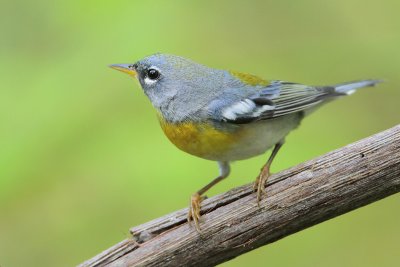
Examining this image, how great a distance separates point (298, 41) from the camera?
5746mm

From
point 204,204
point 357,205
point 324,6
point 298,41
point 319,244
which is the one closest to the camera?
Answer: point 357,205

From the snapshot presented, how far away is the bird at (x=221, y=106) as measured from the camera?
425 centimetres

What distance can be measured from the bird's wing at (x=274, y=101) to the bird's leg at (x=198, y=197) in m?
0.45

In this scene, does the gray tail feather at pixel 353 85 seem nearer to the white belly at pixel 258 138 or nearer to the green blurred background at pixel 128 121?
the green blurred background at pixel 128 121

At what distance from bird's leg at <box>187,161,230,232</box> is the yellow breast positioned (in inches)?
10.9

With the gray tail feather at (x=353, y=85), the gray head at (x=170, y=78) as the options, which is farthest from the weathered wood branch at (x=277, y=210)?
the gray tail feather at (x=353, y=85)

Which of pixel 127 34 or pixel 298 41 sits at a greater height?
pixel 127 34

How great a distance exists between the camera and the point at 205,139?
4.20 metres

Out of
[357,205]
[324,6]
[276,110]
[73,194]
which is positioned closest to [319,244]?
[276,110]

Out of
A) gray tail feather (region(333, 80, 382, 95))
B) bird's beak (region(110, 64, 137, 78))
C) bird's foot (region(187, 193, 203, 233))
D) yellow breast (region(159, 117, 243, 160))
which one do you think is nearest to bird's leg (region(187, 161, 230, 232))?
bird's foot (region(187, 193, 203, 233))

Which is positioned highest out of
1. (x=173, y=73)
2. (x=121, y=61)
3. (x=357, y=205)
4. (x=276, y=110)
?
(x=121, y=61)

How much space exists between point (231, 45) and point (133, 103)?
135 centimetres

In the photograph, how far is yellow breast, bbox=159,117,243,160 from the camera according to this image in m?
4.20

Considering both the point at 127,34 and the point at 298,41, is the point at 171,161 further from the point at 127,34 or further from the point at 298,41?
the point at 298,41
